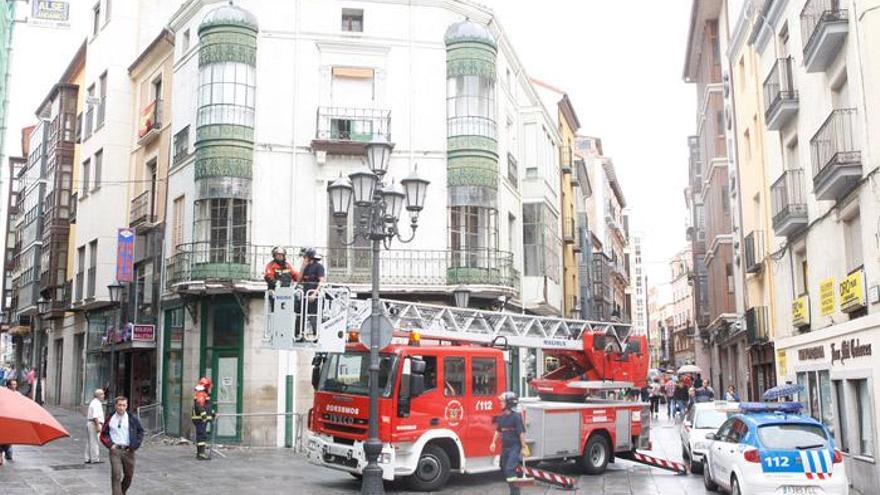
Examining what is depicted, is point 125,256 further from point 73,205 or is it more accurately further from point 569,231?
point 569,231

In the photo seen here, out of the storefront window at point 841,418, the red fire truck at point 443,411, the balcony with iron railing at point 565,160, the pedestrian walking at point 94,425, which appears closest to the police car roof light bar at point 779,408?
the storefront window at point 841,418

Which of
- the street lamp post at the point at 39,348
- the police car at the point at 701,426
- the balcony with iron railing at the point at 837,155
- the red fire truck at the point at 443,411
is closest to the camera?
the red fire truck at the point at 443,411

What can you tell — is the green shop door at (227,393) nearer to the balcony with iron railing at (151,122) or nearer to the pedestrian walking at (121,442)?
the balcony with iron railing at (151,122)

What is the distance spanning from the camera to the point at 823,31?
1491cm

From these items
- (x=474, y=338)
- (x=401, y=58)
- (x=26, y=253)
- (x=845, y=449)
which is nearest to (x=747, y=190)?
(x=401, y=58)

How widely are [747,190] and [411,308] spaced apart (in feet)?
57.1

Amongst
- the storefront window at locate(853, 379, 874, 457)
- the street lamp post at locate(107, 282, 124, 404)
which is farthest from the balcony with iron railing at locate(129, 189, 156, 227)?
the storefront window at locate(853, 379, 874, 457)

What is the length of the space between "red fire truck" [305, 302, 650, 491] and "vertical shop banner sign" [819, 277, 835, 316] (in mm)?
4629

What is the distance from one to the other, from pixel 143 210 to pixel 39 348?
56.3 feet

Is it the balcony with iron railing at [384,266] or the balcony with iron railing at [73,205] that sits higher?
the balcony with iron railing at [73,205]

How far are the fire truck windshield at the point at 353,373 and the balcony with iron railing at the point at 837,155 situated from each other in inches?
330

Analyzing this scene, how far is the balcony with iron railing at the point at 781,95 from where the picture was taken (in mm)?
18672

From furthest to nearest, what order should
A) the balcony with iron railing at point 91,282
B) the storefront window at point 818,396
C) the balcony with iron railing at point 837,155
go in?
the balcony with iron railing at point 91,282 → the storefront window at point 818,396 → the balcony with iron railing at point 837,155

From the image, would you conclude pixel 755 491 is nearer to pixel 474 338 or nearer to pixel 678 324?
pixel 474 338
